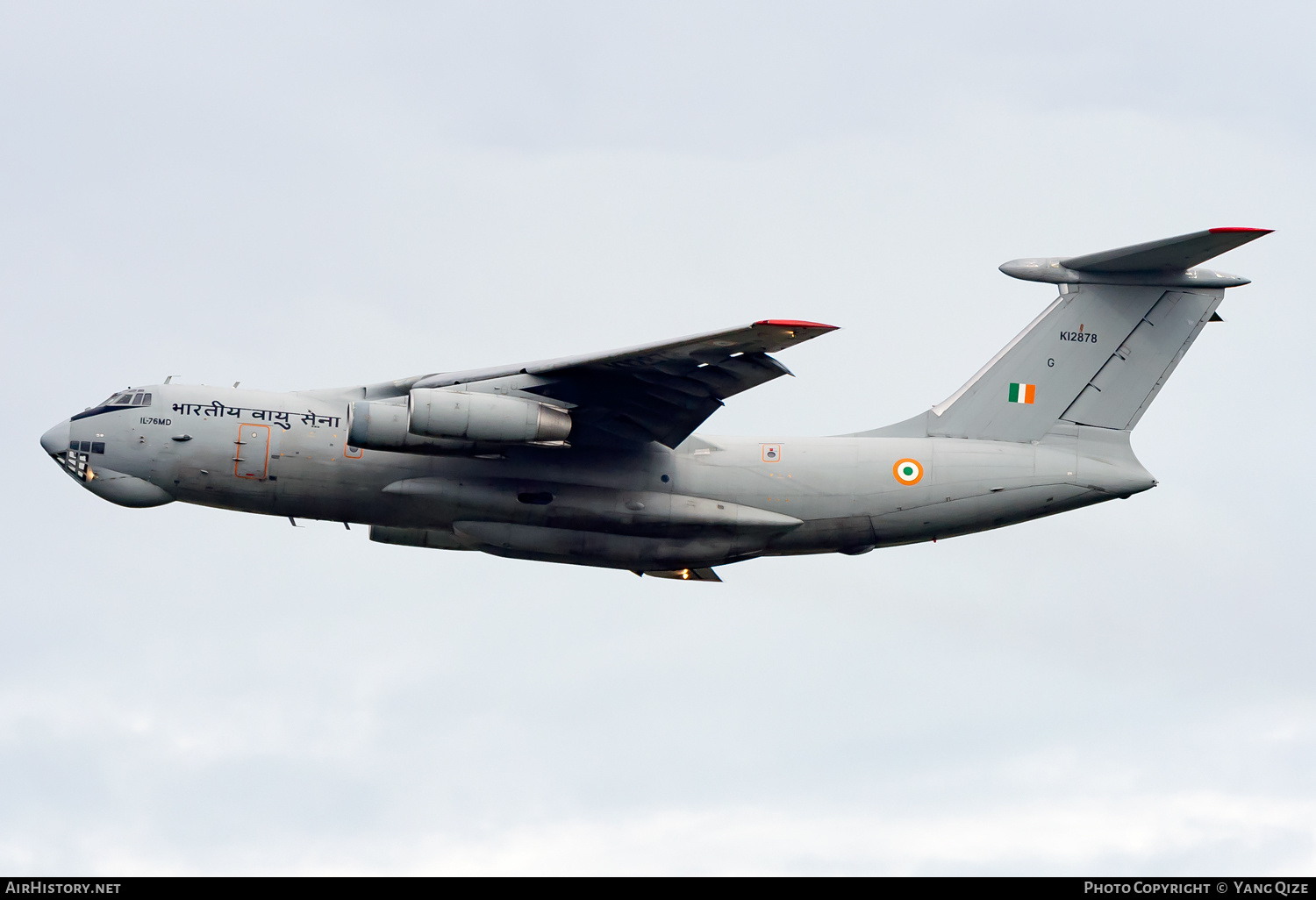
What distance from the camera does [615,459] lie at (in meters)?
16.6

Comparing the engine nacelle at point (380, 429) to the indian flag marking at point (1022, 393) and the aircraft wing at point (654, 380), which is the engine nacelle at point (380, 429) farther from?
the indian flag marking at point (1022, 393)

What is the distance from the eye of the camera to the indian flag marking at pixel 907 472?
17.0m

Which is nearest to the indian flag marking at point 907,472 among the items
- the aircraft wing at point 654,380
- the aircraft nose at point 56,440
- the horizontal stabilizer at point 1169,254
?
the aircraft wing at point 654,380

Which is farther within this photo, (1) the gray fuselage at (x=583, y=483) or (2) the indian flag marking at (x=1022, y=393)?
(2) the indian flag marking at (x=1022, y=393)

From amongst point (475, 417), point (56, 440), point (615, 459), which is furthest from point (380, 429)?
point (56, 440)

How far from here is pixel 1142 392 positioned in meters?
17.9

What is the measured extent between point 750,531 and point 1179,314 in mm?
5047

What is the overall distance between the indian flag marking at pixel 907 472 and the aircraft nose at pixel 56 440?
A: 25.6 ft

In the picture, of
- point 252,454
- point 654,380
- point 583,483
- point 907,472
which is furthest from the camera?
point 907,472

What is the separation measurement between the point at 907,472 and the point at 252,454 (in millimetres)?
6193

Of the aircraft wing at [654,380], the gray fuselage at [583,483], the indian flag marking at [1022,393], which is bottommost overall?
the gray fuselage at [583,483]

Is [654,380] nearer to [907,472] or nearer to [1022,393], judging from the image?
[907,472]

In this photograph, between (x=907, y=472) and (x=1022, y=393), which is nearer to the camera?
(x=907, y=472)

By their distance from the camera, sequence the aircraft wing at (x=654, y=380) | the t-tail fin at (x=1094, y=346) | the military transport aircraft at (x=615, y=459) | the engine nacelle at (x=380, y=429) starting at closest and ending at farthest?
the aircraft wing at (x=654, y=380) → the engine nacelle at (x=380, y=429) → the military transport aircraft at (x=615, y=459) → the t-tail fin at (x=1094, y=346)
